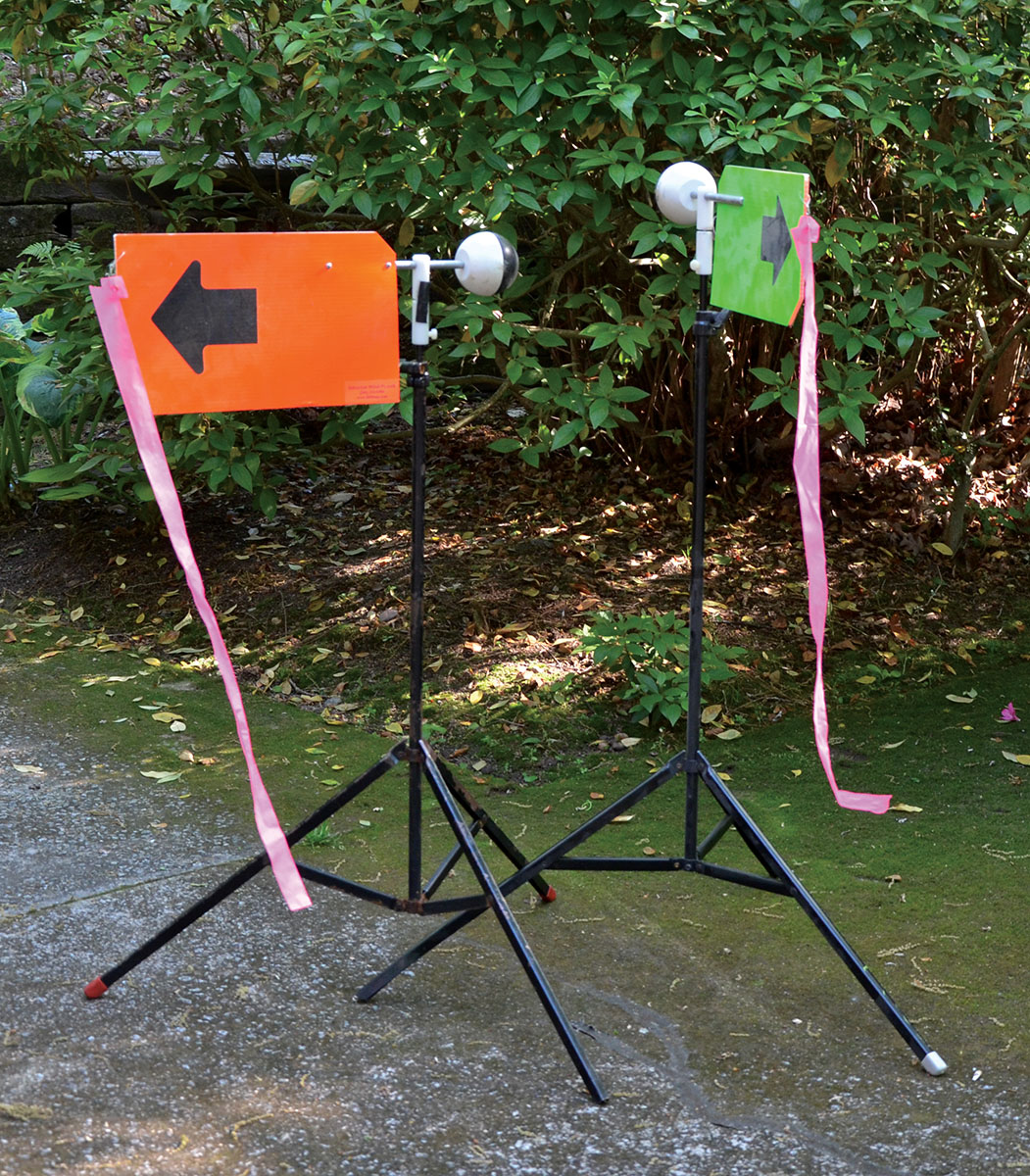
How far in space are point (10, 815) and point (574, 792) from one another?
151cm

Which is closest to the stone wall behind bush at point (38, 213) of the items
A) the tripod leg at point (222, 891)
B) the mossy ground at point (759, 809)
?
the mossy ground at point (759, 809)

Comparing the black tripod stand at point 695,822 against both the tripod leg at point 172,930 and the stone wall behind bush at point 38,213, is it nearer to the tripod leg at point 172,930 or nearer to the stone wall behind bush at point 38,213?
the tripod leg at point 172,930

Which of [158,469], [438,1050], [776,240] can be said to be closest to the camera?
[158,469]

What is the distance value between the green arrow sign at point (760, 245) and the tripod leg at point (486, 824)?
1.08m

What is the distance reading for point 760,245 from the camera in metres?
2.60

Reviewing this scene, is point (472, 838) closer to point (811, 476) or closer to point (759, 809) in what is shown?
point (811, 476)

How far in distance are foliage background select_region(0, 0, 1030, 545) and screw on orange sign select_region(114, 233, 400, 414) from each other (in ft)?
4.45

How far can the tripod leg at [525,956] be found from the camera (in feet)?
8.25

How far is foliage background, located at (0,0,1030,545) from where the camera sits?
3.82 metres

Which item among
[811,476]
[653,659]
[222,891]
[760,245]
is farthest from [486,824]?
[653,659]

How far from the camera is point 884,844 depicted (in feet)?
11.6

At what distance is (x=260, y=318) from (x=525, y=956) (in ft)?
4.12

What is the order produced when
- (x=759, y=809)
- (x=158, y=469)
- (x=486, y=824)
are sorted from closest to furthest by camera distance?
(x=158, y=469), (x=486, y=824), (x=759, y=809)

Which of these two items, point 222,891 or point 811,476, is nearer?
point 811,476
